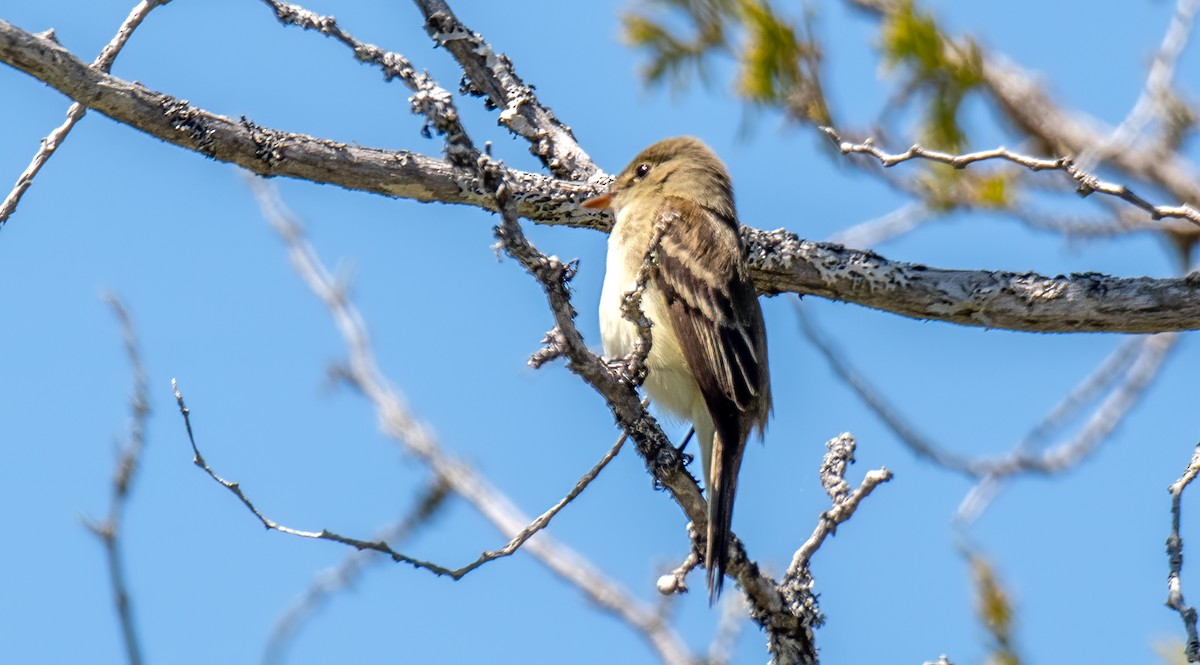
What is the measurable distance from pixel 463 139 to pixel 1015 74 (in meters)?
2.65

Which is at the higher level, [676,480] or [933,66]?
[933,66]

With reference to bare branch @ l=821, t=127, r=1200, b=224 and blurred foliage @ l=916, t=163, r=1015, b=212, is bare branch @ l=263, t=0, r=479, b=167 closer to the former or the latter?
bare branch @ l=821, t=127, r=1200, b=224

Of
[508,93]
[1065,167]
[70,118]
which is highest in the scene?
[508,93]

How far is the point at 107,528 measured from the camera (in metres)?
2.46

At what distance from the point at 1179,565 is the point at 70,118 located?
9.41 ft

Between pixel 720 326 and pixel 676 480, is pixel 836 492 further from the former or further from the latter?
pixel 720 326

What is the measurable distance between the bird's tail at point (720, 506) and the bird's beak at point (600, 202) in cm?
84

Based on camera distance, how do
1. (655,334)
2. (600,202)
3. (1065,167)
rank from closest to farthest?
(1065,167), (600,202), (655,334)

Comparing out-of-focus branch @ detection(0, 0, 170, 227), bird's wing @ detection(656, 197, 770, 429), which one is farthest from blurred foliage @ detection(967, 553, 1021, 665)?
out-of-focus branch @ detection(0, 0, 170, 227)

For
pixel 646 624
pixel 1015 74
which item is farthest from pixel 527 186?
pixel 1015 74

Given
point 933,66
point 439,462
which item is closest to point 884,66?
point 933,66

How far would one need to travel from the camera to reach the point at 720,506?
3.96 meters

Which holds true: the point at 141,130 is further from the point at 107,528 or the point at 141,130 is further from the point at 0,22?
the point at 107,528

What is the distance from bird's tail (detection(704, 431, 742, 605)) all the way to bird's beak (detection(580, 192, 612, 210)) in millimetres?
839
